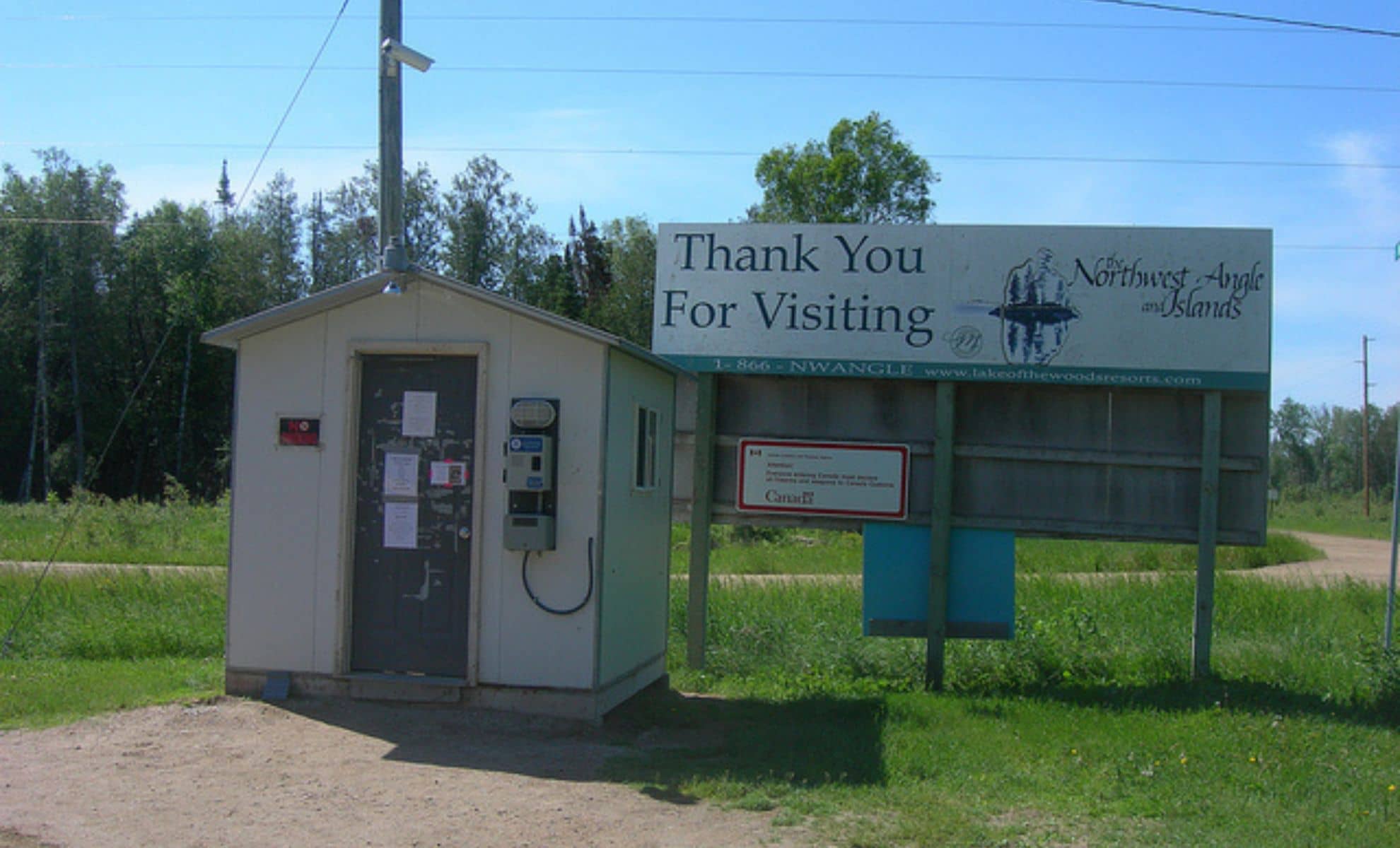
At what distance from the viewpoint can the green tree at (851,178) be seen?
150ft

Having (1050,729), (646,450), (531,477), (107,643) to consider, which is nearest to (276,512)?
(531,477)

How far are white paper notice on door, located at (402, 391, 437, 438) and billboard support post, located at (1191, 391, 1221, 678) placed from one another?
6.22m

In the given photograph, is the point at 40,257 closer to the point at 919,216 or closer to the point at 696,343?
the point at 919,216

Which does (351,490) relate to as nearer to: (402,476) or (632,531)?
(402,476)

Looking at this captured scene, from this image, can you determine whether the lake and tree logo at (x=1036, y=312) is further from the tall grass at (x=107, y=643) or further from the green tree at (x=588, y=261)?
the green tree at (x=588, y=261)

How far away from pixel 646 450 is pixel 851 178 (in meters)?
38.3

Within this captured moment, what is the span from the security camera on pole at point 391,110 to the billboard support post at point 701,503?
Result: 293cm

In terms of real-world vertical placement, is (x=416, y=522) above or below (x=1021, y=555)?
above

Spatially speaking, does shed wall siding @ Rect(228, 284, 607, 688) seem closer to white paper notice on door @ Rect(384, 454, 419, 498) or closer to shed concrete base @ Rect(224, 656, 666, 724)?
shed concrete base @ Rect(224, 656, 666, 724)

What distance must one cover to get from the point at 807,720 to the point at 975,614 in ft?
7.16

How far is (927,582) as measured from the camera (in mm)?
10117

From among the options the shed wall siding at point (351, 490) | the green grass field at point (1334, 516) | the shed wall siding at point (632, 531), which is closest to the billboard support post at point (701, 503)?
the shed wall siding at point (632, 531)

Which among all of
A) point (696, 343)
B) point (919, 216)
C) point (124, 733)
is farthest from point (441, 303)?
point (919, 216)

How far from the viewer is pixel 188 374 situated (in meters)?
54.2
